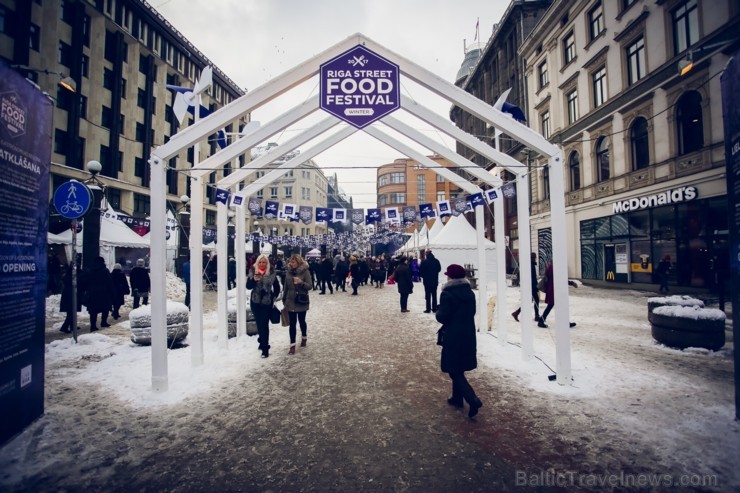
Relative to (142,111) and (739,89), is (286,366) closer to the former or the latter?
(739,89)

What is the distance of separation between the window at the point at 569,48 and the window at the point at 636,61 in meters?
4.33

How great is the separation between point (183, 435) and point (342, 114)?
4464mm

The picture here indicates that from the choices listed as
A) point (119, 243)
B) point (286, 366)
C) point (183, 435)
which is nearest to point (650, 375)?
point (286, 366)

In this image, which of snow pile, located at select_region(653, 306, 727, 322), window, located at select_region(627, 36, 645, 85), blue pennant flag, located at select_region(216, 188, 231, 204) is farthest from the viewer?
window, located at select_region(627, 36, 645, 85)

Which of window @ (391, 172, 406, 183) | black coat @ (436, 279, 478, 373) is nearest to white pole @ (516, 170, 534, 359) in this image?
black coat @ (436, 279, 478, 373)

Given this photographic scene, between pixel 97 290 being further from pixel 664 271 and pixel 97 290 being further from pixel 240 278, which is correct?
pixel 664 271

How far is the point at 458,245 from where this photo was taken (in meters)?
21.1

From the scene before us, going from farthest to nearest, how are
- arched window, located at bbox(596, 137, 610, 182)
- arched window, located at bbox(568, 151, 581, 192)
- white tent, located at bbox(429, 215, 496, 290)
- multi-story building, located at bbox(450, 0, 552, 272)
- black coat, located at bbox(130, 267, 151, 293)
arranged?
1. multi-story building, located at bbox(450, 0, 552, 272)
2. arched window, located at bbox(568, 151, 581, 192)
3. white tent, located at bbox(429, 215, 496, 290)
4. arched window, located at bbox(596, 137, 610, 182)
5. black coat, located at bbox(130, 267, 151, 293)

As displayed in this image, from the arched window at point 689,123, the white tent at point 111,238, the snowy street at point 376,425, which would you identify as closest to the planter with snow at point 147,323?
the snowy street at point 376,425

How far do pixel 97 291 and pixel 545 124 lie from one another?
2711cm

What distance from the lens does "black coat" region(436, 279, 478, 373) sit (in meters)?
4.23

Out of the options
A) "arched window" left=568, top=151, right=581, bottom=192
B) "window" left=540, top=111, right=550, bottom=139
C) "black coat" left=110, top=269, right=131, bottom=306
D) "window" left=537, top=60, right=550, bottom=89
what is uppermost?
"window" left=537, top=60, right=550, bottom=89

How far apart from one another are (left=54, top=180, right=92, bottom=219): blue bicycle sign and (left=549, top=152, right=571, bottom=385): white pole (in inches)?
339

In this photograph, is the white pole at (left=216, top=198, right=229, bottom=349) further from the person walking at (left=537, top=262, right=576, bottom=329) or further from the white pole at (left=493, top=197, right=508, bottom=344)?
the person walking at (left=537, top=262, right=576, bottom=329)
